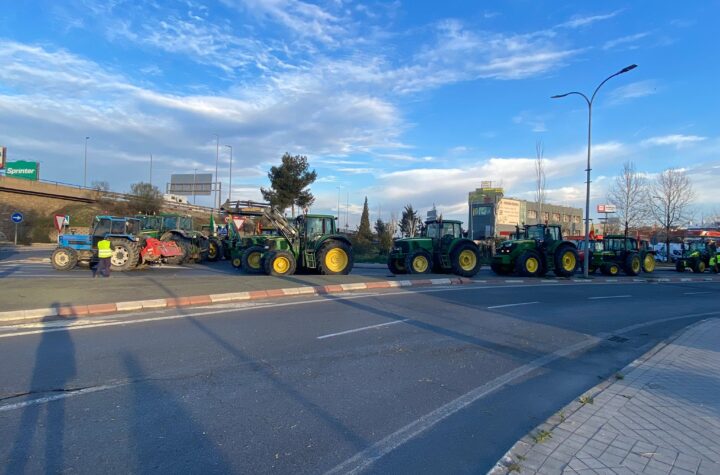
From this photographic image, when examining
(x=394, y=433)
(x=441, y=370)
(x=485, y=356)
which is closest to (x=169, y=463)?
(x=394, y=433)

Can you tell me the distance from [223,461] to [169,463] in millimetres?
402

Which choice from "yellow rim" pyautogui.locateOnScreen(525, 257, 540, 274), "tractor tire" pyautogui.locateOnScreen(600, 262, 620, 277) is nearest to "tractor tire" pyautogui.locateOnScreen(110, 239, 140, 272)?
"yellow rim" pyautogui.locateOnScreen(525, 257, 540, 274)

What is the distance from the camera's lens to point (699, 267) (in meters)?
31.9

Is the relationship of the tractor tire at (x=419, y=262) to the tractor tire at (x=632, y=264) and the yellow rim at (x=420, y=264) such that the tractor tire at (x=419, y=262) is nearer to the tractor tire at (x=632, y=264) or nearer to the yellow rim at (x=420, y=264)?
the yellow rim at (x=420, y=264)

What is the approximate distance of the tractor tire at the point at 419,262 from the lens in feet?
67.1

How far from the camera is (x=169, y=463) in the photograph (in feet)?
12.4

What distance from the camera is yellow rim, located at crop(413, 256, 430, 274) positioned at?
67.3 ft

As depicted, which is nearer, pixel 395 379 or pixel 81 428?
Answer: pixel 81 428

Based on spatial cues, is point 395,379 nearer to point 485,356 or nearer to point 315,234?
point 485,356

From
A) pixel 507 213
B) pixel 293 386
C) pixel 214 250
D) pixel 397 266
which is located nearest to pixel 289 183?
pixel 214 250

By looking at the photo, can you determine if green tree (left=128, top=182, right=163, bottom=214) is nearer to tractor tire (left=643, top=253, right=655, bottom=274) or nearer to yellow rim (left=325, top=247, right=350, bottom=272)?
yellow rim (left=325, top=247, right=350, bottom=272)

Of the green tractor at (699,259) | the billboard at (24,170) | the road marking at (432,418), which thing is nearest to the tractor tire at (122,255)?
the road marking at (432,418)

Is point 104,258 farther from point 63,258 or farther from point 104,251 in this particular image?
point 63,258

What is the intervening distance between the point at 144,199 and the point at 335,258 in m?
46.7
